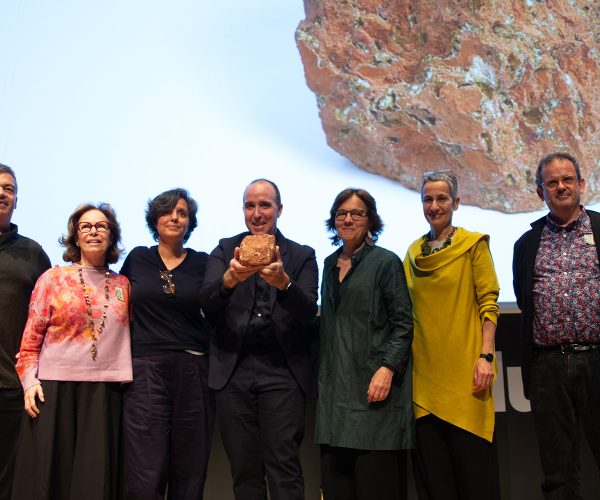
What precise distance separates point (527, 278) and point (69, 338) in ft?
5.55

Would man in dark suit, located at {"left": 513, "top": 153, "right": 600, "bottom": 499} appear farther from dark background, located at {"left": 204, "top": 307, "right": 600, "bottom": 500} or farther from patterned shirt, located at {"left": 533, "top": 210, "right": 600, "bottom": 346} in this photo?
dark background, located at {"left": 204, "top": 307, "right": 600, "bottom": 500}

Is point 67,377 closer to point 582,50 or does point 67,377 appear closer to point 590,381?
point 590,381

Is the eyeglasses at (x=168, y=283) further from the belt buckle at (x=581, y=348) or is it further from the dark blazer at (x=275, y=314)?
the belt buckle at (x=581, y=348)

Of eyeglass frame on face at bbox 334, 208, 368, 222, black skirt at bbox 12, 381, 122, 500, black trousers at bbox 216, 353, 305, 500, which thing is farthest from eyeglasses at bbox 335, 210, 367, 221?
black skirt at bbox 12, 381, 122, 500

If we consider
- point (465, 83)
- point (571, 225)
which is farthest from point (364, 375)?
point (465, 83)

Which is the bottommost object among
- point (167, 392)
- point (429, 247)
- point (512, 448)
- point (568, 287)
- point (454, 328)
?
point (512, 448)

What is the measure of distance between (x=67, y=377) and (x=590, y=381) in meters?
1.84

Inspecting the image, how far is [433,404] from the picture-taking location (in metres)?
2.34

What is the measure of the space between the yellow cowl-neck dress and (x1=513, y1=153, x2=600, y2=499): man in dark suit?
6.9 inches

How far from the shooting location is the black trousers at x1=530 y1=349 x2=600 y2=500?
230cm

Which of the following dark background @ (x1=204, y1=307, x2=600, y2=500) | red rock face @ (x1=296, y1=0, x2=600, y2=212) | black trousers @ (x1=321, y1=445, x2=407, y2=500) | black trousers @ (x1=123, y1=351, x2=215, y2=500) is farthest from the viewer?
red rock face @ (x1=296, y1=0, x2=600, y2=212)

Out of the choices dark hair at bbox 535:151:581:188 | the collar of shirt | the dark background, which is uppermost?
dark hair at bbox 535:151:581:188

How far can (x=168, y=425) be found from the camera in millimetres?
2402

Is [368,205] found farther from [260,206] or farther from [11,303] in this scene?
[11,303]
